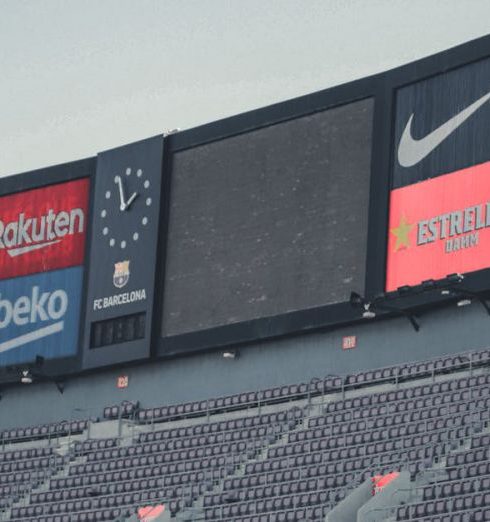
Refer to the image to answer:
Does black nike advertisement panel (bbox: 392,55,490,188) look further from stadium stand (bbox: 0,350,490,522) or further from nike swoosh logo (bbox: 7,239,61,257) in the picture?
nike swoosh logo (bbox: 7,239,61,257)

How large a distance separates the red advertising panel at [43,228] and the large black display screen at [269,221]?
11.8ft


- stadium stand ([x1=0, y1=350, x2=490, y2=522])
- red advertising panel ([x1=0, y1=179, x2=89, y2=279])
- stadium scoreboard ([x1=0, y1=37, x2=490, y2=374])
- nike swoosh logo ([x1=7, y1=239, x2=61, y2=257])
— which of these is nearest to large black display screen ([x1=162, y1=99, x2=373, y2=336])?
stadium scoreboard ([x1=0, y1=37, x2=490, y2=374])

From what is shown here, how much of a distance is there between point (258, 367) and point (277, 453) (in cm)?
398

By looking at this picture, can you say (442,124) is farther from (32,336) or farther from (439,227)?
(32,336)

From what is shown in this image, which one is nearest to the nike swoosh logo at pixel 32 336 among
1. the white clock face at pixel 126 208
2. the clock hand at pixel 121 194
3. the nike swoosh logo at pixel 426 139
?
the white clock face at pixel 126 208

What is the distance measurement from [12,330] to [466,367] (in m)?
15.0

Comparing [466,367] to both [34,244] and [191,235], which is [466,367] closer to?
[191,235]

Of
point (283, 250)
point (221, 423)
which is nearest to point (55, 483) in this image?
point (221, 423)

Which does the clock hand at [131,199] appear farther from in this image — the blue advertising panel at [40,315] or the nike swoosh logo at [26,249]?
the nike swoosh logo at [26,249]

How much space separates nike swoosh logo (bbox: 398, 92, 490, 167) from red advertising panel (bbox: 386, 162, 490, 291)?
2.14 feet

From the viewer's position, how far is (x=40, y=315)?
5044 centimetres

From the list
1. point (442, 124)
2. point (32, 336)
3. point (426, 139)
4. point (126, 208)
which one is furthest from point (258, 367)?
point (442, 124)

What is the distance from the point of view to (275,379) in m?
45.5

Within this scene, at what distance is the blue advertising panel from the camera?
4984 centimetres
